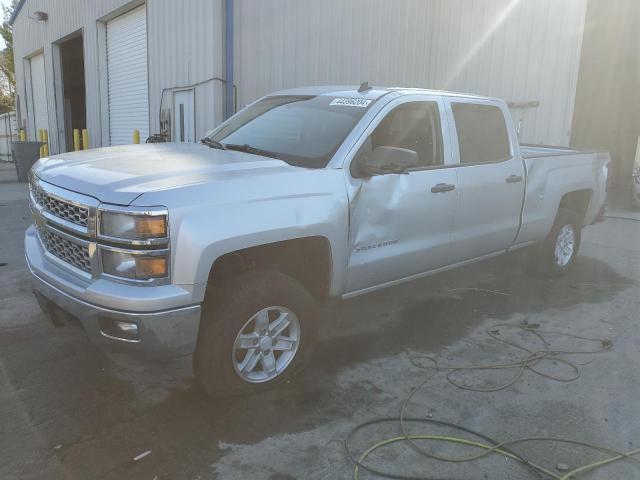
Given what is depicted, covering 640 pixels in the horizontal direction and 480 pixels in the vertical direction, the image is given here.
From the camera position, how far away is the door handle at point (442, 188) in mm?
4086

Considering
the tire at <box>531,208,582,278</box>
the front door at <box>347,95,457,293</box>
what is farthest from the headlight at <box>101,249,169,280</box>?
the tire at <box>531,208,582,278</box>

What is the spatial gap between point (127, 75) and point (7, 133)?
15650mm

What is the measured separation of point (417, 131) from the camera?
4250mm

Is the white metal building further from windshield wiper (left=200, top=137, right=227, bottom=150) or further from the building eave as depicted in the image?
the building eave

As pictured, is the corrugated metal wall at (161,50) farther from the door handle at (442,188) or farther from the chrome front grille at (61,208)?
the chrome front grille at (61,208)

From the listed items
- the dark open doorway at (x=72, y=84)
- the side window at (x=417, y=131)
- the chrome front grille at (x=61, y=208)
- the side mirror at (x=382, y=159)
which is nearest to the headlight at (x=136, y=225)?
the chrome front grille at (x=61, y=208)

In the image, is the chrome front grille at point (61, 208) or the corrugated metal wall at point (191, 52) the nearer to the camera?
the chrome front grille at point (61, 208)

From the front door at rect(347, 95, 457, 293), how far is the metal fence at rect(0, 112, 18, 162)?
2389 centimetres

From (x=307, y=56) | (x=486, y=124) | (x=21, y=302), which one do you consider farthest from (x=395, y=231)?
(x=307, y=56)

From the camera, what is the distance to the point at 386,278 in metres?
3.94

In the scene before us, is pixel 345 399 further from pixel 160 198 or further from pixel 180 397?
pixel 160 198

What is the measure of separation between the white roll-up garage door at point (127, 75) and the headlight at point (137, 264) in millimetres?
10304

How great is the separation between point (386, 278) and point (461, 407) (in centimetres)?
109

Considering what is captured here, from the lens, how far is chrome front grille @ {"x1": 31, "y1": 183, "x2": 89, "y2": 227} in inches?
111
